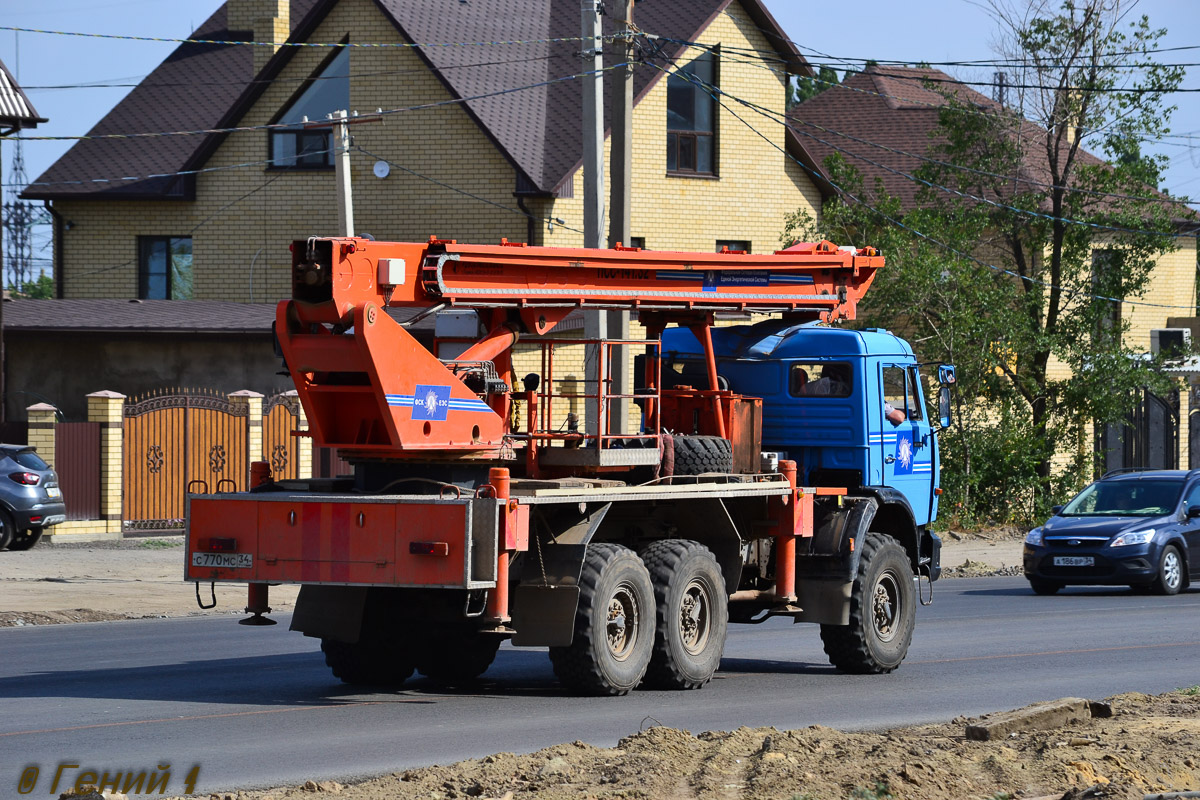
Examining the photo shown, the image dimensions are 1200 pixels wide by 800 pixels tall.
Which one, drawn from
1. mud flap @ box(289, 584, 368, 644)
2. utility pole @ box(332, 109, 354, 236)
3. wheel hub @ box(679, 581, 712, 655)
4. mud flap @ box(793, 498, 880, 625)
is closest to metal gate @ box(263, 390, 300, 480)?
utility pole @ box(332, 109, 354, 236)

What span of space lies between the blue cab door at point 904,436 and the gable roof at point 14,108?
1974cm

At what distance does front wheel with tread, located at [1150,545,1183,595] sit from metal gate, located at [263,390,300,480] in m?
13.5

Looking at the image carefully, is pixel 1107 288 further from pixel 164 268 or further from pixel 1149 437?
pixel 164 268

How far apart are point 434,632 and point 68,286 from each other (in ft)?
85.3

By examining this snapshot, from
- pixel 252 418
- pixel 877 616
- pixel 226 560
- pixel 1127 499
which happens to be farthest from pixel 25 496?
pixel 1127 499

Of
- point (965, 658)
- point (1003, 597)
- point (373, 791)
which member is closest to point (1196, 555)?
point (1003, 597)

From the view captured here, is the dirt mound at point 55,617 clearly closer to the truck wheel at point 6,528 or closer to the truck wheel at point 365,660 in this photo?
the truck wheel at point 365,660

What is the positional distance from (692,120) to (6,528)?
16880 millimetres

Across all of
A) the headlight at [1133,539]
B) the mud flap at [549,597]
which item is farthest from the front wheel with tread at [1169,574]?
the mud flap at [549,597]

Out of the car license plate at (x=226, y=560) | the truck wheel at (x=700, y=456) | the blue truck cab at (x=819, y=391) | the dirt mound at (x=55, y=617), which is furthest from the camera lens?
the dirt mound at (x=55, y=617)

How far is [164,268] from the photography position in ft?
119

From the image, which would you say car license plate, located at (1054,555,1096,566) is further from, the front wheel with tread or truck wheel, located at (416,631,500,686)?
truck wheel, located at (416,631,500,686)

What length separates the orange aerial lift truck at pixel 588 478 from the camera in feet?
36.6

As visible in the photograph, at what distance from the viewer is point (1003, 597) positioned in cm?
2148
